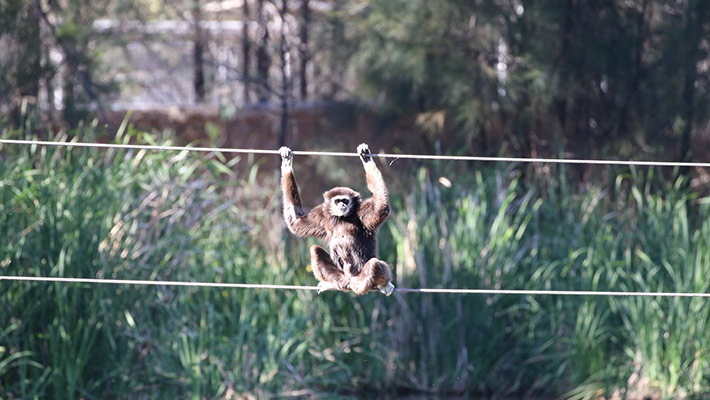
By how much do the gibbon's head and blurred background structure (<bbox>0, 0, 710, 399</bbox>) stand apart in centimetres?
331

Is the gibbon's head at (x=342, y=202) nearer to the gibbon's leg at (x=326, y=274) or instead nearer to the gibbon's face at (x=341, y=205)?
the gibbon's face at (x=341, y=205)

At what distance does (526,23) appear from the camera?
11.6 meters

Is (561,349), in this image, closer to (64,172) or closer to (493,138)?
(493,138)

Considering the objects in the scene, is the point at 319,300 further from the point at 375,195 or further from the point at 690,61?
the point at 690,61

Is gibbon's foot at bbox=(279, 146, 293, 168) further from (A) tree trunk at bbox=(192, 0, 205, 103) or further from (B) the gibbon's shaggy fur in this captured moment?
(A) tree trunk at bbox=(192, 0, 205, 103)

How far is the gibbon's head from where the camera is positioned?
18.6ft

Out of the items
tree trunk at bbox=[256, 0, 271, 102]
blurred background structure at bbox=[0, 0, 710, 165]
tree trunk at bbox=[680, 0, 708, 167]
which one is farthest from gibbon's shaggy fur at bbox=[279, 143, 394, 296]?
tree trunk at bbox=[256, 0, 271, 102]

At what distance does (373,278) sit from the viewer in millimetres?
5527

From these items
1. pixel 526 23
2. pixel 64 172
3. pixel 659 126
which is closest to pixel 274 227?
pixel 64 172

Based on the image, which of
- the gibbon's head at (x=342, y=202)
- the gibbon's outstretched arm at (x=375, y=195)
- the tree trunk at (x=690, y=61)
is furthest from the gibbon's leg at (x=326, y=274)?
the tree trunk at (x=690, y=61)

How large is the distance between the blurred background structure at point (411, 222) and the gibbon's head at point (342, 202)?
3.31 metres

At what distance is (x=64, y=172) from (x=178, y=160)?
1.13m

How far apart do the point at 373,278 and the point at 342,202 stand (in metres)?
0.50

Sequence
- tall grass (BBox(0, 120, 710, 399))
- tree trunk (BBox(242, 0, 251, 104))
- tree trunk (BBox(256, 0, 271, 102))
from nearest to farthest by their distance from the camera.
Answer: tall grass (BBox(0, 120, 710, 399)), tree trunk (BBox(256, 0, 271, 102)), tree trunk (BBox(242, 0, 251, 104))
